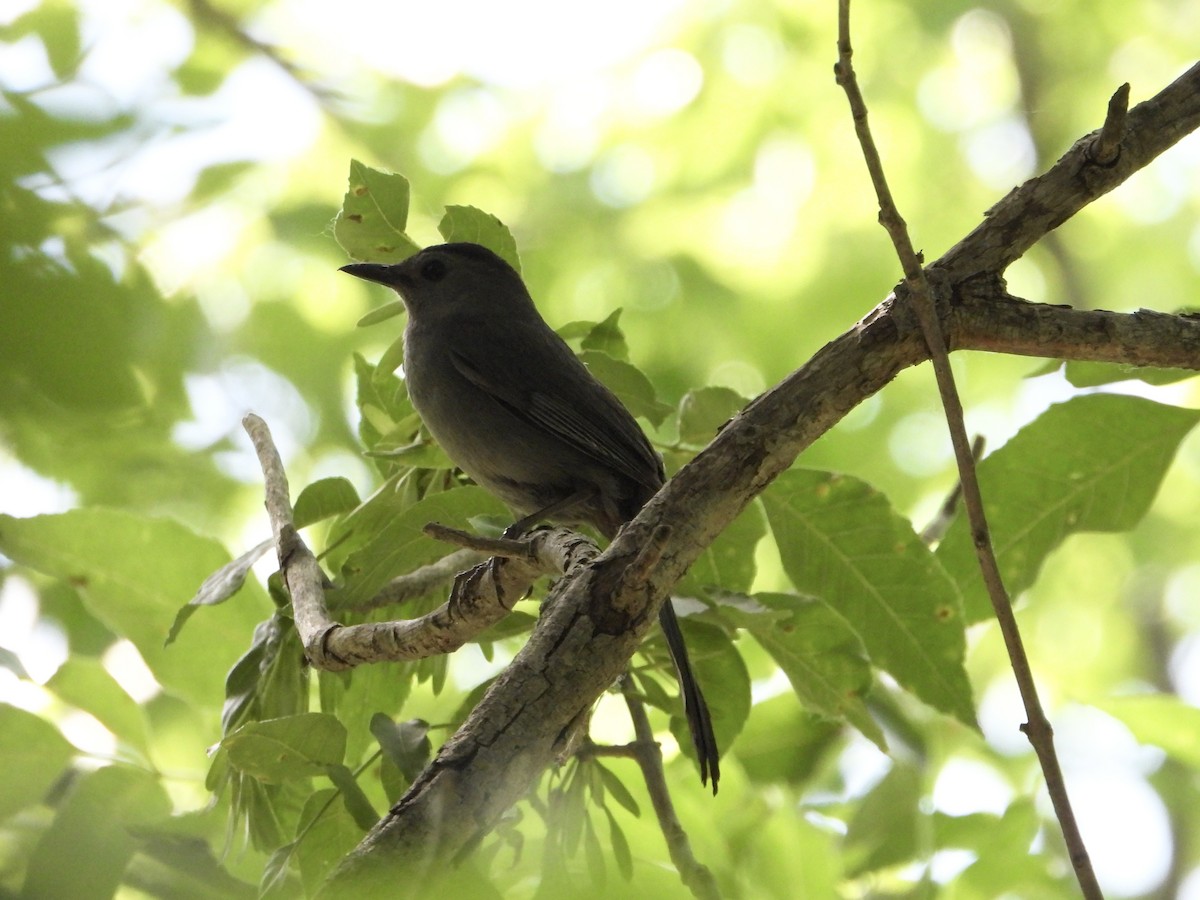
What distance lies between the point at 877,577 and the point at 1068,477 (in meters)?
0.58

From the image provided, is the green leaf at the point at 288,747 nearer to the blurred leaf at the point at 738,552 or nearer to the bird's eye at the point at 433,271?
the blurred leaf at the point at 738,552

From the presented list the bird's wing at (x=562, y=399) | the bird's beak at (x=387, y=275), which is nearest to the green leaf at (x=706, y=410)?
the bird's wing at (x=562, y=399)

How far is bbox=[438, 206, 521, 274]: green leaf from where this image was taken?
331 centimetres

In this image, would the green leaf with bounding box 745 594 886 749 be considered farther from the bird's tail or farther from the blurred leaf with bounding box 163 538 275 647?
the blurred leaf with bounding box 163 538 275 647

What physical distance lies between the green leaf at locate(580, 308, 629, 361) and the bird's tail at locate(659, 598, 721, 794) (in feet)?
2.89

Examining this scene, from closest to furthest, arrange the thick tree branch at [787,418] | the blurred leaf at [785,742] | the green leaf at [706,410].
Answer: the thick tree branch at [787,418]
the green leaf at [706,410]
the blurred leaf at [785,742]

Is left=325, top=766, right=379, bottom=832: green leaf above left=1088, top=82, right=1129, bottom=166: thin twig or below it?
below

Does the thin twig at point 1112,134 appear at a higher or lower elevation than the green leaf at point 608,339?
lower

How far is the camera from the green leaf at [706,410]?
306cm

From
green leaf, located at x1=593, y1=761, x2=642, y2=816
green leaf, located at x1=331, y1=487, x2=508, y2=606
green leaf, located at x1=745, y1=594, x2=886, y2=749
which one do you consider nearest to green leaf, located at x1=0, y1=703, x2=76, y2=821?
green leaf, located at x1=331, y1=487, x2=508, y2=606

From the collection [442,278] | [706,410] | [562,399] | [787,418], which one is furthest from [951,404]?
[442,278]

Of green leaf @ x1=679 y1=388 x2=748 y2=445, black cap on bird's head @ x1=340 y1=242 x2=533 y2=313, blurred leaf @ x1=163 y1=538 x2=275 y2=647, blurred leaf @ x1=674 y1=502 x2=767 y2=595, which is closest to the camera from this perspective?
blurred leaf @ x1=163 y1=538 x2=275 y2=647

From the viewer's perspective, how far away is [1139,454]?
122 inches

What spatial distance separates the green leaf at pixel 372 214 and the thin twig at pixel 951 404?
4.91ft
